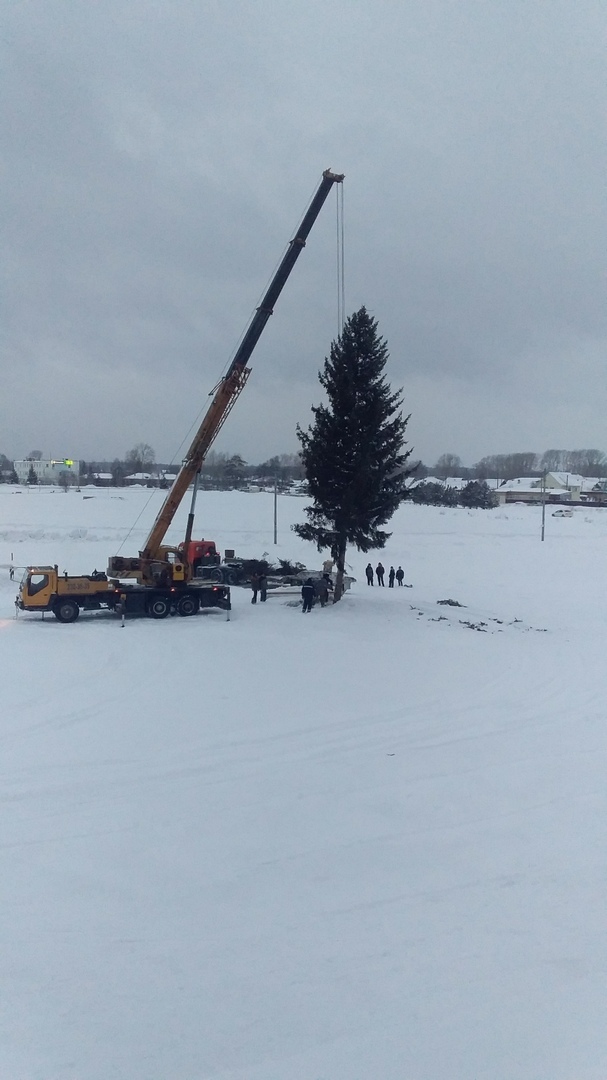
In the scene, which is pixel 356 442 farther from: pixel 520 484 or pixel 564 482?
pixel 520 484

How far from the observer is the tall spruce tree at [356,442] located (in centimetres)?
2277

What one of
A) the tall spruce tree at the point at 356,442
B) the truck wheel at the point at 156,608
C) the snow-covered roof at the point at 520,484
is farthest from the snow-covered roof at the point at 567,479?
the truck wheel at the point at 156,608

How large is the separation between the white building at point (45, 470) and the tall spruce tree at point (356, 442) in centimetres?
9134

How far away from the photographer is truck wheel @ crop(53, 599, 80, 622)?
20.7m

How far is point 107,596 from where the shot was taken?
2128 centimetres

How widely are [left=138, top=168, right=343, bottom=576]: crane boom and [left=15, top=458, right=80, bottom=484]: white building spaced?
89754 mm

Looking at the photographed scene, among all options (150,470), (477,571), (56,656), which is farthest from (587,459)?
(56,656)

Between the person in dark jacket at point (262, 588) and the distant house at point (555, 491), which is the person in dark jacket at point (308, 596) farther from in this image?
the distant house at point (555, 491)

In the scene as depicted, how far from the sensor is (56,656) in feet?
53.0

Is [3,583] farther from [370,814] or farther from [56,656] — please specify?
[370,814]

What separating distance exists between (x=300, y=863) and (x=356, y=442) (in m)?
16.9

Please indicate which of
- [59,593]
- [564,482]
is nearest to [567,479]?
[564,482]

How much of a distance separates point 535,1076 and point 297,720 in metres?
7.63

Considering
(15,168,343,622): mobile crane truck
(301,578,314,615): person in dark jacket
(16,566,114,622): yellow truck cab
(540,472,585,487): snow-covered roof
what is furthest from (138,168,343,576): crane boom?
(540,472,585,487): snow-covered roof
